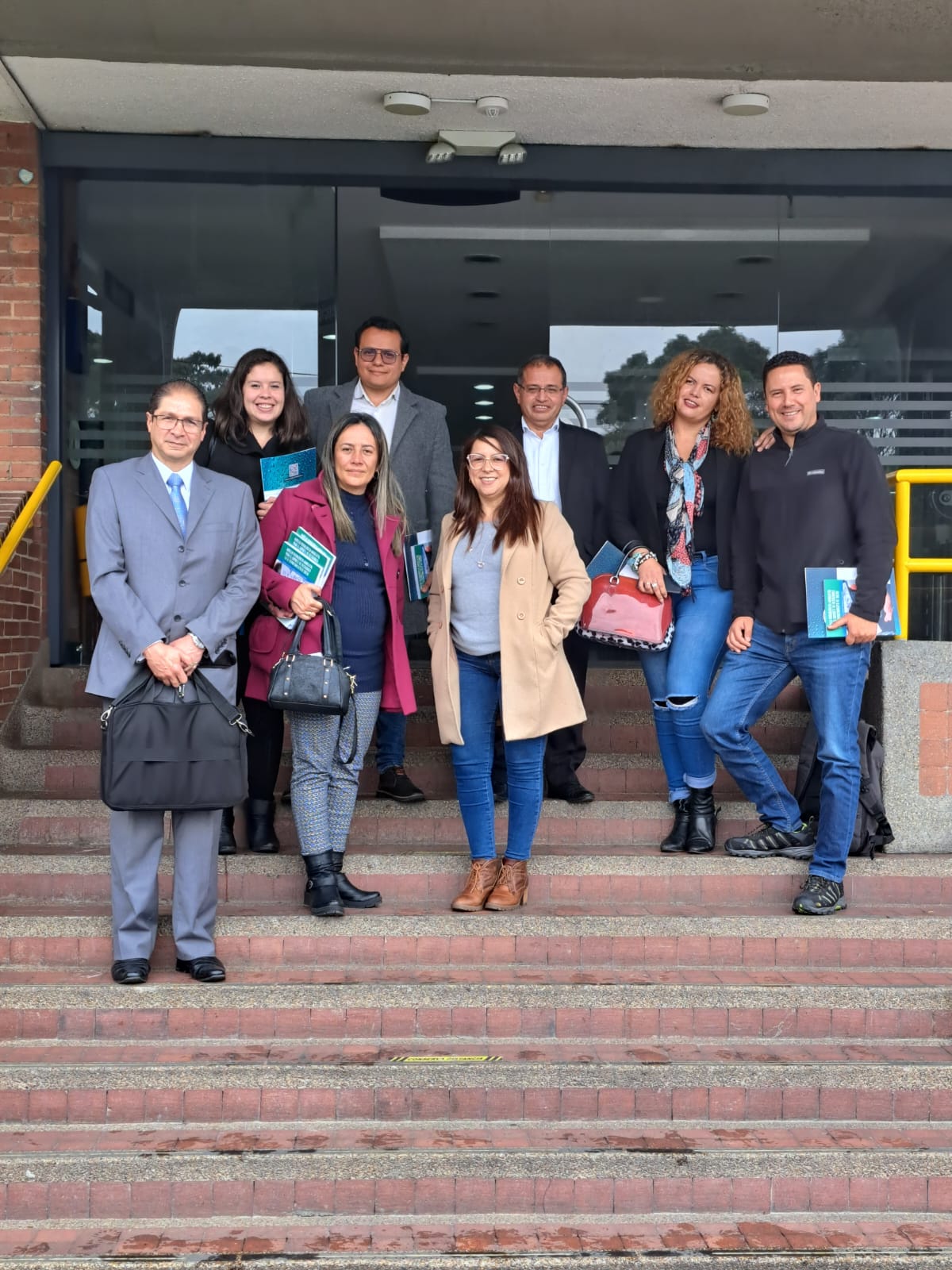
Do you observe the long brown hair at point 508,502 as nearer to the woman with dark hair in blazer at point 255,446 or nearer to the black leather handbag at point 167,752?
the woman with dark hair in blazer at point 255,446

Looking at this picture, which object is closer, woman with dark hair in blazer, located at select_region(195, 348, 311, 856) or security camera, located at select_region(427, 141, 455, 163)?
woman with dark hair in blazer, located at select_region(195, 348, 311, 856)

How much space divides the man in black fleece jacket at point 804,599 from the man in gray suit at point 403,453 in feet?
4.30

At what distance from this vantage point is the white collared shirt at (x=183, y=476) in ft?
15.4

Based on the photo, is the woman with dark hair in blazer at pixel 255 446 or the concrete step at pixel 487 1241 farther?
the woman with dark hair in blazer at pixel 255 446

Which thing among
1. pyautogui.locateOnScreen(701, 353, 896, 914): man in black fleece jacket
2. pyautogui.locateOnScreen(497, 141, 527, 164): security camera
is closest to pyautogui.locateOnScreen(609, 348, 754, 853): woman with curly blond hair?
pyautogui.locateOnScreen(701, 353, 896, 914): man in black fleece jacket

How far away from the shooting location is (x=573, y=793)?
5.79 metres

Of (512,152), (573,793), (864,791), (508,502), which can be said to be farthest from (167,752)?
(512,152)

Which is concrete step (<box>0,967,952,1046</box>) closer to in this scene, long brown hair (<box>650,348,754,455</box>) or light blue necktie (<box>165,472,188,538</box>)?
light blue necktie (<box>165,472,188,538</box>)

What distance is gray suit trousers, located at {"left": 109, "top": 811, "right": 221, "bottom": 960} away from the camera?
4.52 meters

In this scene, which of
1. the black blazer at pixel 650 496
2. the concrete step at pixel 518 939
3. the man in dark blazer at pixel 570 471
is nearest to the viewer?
the concrete step at pixel 518 939

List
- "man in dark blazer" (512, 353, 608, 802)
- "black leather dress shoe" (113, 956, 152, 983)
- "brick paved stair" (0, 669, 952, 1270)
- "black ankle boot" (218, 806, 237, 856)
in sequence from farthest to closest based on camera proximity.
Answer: "man in dark blazer" (512, 353, 608, 802) → "black ankle boot" (218, 806, 237, 856) → "black leather dress shoe" (113, 956, 152, 983) → "brick paved stair" (0, 669, 952, 1270)

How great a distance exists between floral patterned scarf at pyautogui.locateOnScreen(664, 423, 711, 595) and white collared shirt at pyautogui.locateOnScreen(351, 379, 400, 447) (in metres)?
1.23

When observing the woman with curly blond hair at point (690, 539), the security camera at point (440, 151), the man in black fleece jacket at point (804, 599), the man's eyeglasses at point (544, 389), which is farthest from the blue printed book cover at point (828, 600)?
the security camera at point (440, 151)

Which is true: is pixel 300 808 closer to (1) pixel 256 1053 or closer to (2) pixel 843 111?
(1) pixel 256 1053
